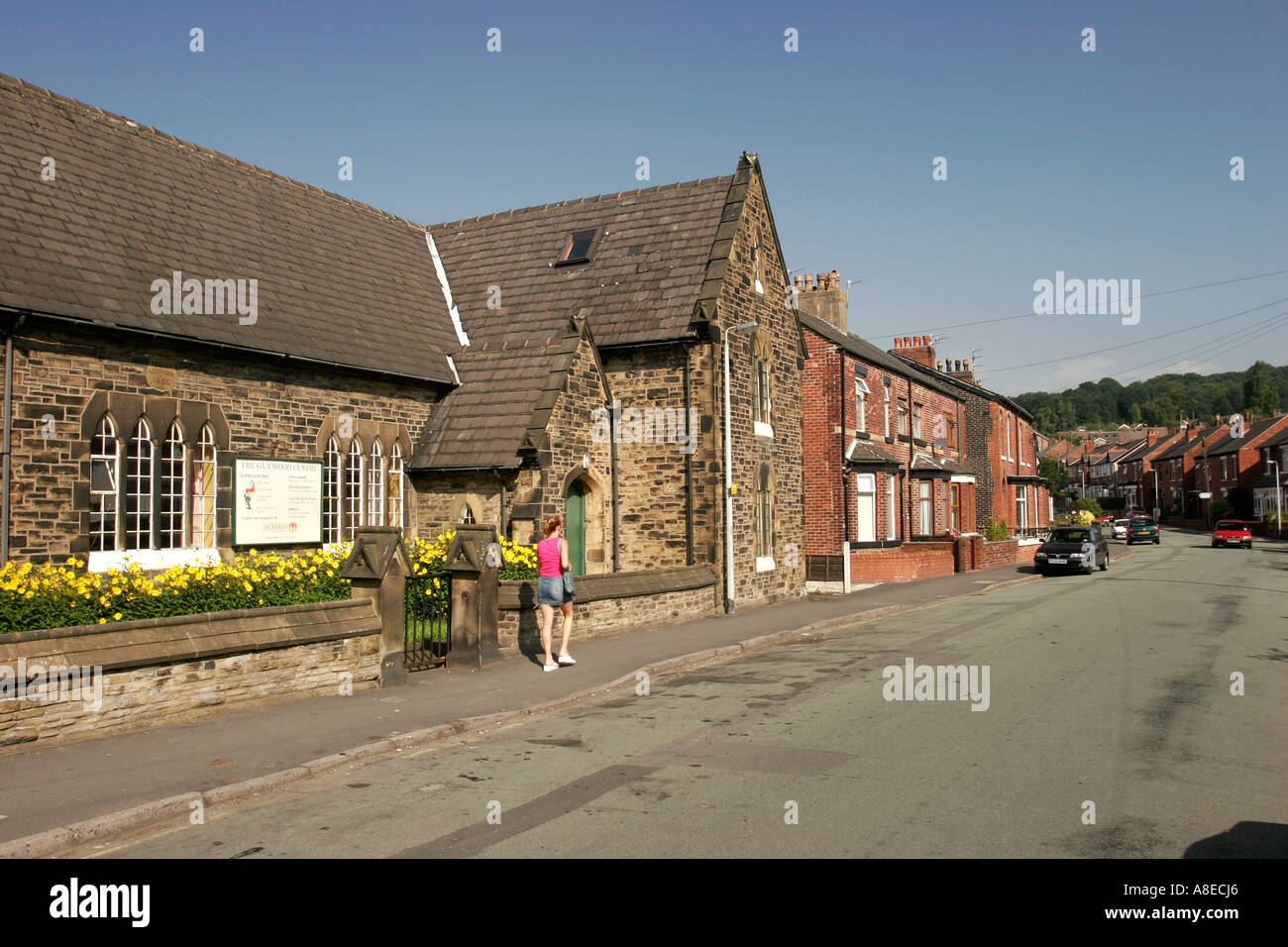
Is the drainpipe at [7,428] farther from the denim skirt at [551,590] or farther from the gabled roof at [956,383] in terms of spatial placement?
the gabled roof at [956,383]

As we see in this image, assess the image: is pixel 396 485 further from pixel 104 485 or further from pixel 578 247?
pixel 578 247

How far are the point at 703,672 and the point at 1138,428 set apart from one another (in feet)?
584

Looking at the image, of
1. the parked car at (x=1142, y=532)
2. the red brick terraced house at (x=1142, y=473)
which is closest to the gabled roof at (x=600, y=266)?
the parked car at (x=1142, y=532)

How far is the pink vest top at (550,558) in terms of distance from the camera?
13.0m

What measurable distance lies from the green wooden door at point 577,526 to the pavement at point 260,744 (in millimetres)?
4575

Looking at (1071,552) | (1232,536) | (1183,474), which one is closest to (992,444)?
(1071,552)

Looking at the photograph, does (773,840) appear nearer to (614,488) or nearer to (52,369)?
(52,369)

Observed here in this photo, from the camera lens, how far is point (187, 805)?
696cm

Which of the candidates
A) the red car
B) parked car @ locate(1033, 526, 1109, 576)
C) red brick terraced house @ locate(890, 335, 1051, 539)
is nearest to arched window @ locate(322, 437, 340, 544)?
parked car @ locate(1033, 526, 1109, 576)

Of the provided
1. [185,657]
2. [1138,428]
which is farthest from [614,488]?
[1138,428]

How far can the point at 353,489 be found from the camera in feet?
62.9
